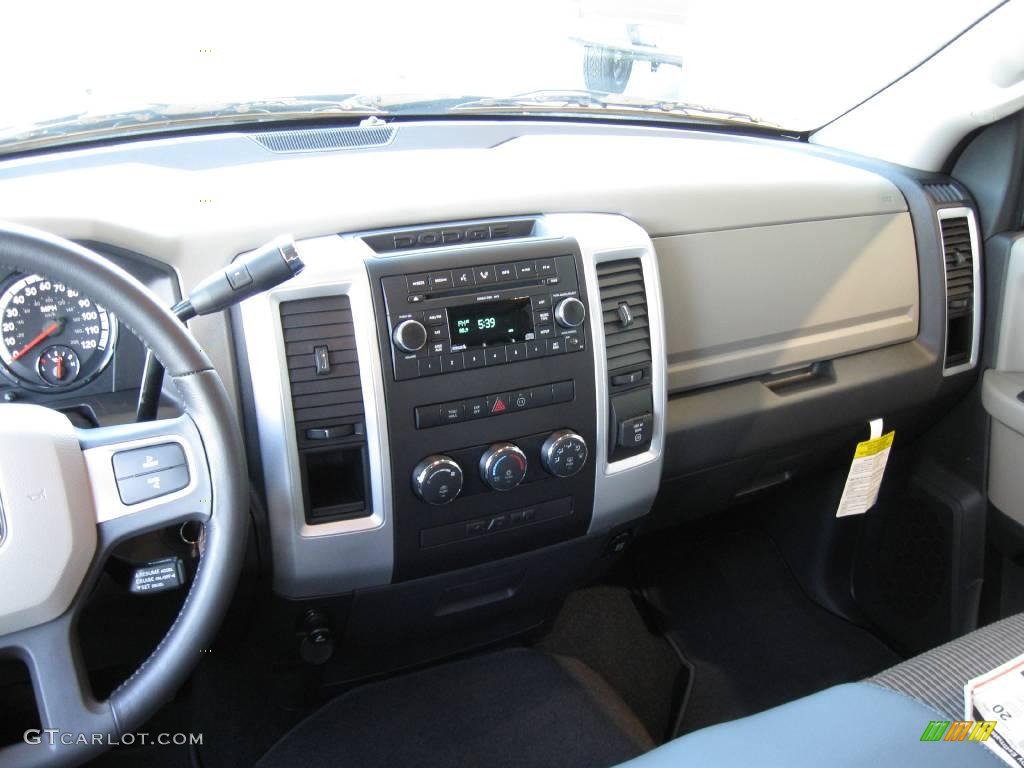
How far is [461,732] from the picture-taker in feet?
5.19

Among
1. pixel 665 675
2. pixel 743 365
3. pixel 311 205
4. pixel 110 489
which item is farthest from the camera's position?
pixel 665 675

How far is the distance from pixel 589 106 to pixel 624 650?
1146mm

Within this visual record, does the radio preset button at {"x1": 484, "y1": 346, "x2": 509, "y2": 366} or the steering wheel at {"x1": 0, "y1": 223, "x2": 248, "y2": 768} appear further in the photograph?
the radio preset button at {"x1": 484, "y1": 346, "x2": 509, "y2": 366}

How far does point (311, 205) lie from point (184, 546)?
467 mm

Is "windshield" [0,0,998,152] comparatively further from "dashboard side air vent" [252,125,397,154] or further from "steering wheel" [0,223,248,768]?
"steering wheel" [0,223,248,768]

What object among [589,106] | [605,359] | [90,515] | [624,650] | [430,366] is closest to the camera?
[90,515]

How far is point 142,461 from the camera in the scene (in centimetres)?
88

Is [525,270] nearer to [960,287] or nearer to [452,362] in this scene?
[452,362]

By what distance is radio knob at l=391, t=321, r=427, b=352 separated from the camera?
44.0 inches

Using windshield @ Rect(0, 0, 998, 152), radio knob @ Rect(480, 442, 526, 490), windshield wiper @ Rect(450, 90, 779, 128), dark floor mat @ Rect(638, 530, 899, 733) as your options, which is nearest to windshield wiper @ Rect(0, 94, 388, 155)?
windshield @ Rect(0, 0, 998, 152)

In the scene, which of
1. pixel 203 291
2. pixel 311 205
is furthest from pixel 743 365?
pixel 203 291

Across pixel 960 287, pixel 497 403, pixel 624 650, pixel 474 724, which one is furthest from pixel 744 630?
pixel 497 403

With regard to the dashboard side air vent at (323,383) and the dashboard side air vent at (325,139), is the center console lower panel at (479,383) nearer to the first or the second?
the dashboard side air vent at (323,383)

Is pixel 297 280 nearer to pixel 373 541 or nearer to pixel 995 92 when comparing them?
pixel 373 541
